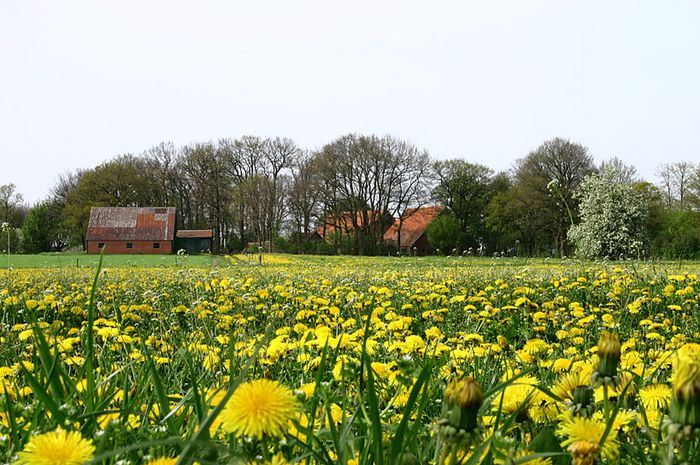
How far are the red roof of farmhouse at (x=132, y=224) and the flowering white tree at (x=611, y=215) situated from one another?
136 feet

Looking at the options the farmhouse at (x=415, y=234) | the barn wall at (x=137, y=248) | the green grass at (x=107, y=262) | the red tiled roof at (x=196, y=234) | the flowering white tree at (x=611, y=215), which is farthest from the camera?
the farmhouse at (x=415, y=234)

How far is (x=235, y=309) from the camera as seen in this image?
5.82 m

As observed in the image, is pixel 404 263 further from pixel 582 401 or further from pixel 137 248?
pixel 137 248

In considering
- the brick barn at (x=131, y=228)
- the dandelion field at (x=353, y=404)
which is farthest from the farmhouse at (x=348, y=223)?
the dandelion field at (x=353, y=404)

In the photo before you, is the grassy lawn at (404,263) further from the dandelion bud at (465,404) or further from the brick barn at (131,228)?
the brick barn at (131,228)

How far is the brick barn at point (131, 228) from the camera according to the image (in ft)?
208

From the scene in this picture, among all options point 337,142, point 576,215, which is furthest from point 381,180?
point 576,215

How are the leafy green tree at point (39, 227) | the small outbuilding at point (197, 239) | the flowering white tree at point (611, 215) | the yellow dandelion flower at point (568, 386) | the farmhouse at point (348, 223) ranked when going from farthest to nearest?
the small outbuilding at point (197, 239), the leafy green tree at point (39, 227), the farmhouse at point (348, 223), the flowering white tree at point (611, 215), the yellow dandelion flower at point (568, 386)

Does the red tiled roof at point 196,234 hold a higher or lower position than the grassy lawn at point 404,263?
higher

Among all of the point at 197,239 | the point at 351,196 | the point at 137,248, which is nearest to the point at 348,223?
the point at 351,196

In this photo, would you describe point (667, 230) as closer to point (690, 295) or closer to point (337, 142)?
point (337, 142)

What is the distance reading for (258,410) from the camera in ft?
2.65

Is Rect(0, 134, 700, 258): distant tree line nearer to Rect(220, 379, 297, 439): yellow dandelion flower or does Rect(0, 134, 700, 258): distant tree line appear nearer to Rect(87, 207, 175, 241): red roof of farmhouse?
Rect(87, 207, 175, 241): red roof of farmhouse

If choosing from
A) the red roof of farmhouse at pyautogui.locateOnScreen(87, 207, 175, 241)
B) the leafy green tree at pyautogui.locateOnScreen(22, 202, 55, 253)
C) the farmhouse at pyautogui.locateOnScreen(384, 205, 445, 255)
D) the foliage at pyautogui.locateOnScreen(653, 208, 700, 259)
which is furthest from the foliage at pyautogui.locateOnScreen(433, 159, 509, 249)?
the leafy green tree at pyautogui.locateOnScreen(22, 202, 55, 253)
